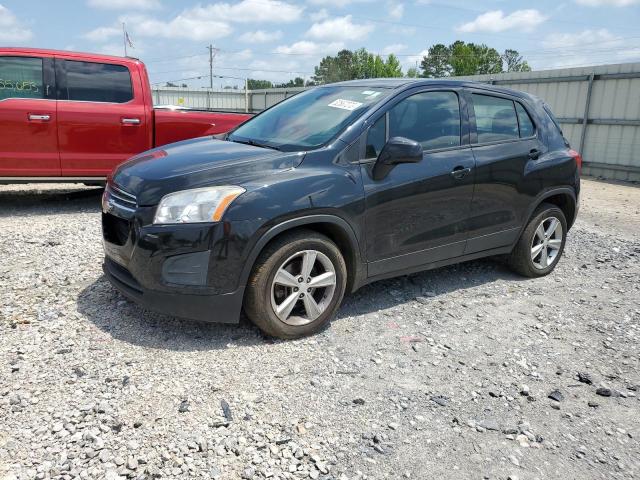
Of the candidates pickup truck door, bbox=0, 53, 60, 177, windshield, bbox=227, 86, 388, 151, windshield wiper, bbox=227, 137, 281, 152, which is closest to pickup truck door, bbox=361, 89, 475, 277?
windshield, bbox=227, 86, 388, 151

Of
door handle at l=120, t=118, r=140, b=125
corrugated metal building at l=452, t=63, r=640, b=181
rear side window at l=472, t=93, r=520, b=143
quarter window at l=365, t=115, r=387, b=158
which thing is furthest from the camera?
corrugated metal building at l=452, t=63, r=640, b=181

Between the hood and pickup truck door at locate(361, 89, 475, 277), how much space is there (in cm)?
71

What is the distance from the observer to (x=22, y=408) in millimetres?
2771

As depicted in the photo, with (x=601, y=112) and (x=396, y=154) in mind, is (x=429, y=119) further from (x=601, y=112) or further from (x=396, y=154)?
(x=601, y=112)

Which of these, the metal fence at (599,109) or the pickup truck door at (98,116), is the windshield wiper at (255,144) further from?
the metal fence at (599,109)

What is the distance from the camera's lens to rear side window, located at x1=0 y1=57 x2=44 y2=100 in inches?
259

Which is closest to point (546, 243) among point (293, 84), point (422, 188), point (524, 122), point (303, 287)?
point (524, 122)

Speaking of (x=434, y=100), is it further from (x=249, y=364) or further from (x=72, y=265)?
(x=72, y=265)

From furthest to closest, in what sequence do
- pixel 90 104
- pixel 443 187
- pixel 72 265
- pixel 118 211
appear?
pixel 90 104 < pixel 72 265 < pixel 443 187 < pixel 118 211

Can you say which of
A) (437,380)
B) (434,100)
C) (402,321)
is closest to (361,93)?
(434,100)

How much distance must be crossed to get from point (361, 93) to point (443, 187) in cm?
98

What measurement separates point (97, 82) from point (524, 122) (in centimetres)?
537

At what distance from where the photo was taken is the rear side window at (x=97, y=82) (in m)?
6.90

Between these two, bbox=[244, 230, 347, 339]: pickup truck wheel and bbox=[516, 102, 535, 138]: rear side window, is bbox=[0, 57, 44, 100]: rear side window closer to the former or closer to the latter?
bbox=[244, 230, 347, 339]: pickup truck wheel
